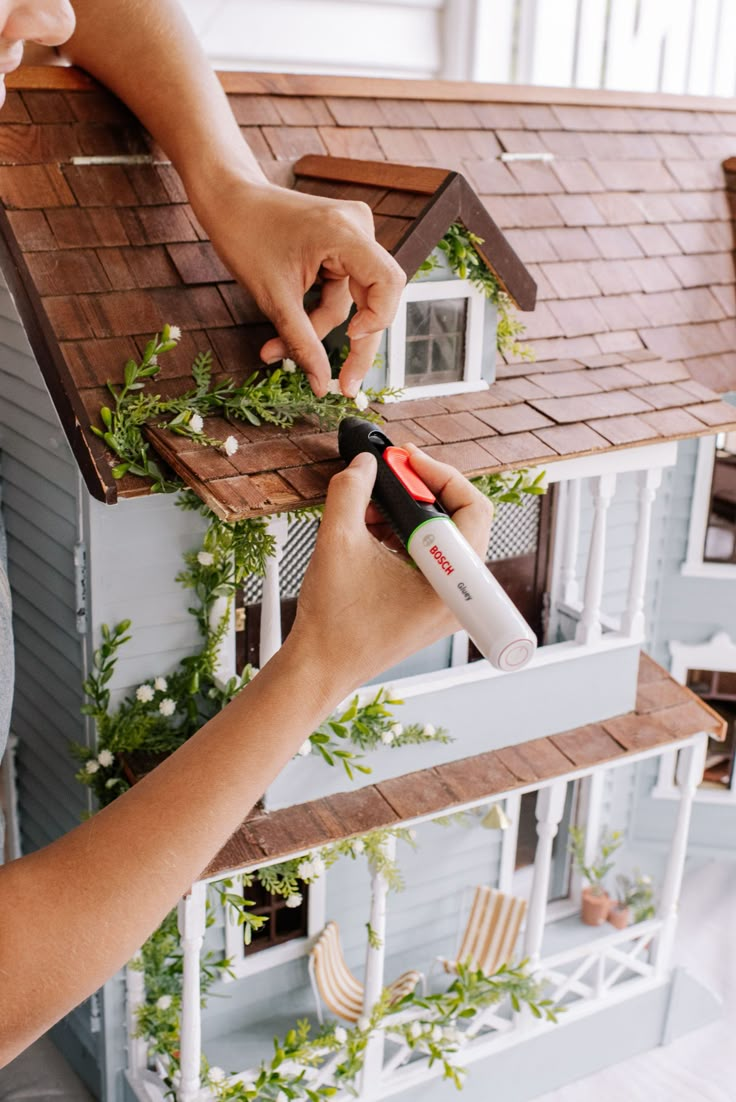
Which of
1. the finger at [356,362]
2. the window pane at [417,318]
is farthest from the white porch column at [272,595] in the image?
the window pane at [417,318]

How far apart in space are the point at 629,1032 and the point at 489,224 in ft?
9.43

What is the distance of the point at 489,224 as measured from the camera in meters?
2.73

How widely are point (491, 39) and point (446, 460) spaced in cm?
368

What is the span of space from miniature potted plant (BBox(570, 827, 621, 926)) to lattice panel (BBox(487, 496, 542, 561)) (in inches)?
54.9

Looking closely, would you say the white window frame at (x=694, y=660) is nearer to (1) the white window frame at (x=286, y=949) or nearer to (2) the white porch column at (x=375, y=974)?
(1) the white window frame at (x=286, y=949)

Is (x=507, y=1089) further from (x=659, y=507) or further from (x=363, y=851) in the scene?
(x=659, y=507)

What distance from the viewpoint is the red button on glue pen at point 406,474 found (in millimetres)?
1668

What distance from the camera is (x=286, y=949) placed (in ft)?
12.4

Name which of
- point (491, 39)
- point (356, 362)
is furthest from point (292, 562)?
point (491, 39)

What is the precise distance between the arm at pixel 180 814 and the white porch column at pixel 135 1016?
2057 millimetres

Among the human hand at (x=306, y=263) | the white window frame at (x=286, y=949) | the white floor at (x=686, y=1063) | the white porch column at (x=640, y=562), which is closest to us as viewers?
the human hand at (x=306, y=263)

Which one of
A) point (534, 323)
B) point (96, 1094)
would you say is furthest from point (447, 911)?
point (534, 323)

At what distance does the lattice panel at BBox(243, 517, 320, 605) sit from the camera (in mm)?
3143

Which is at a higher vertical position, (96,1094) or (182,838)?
(182,838)
